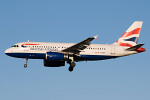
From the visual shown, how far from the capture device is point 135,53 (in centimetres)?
5791

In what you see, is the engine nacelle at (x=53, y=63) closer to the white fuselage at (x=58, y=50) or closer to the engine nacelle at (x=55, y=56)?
the white fuselage at (x=58, y=50)

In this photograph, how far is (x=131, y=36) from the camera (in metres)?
61.2

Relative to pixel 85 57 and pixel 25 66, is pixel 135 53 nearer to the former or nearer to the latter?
pixel 85 57

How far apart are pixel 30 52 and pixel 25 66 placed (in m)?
2.51

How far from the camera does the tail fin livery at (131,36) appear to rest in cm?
6031

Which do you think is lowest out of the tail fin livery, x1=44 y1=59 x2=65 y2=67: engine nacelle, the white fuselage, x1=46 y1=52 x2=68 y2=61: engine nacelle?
x1=44 y1=59 x2=65 y2=67: engine nacelle

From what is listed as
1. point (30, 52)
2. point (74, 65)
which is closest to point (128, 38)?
point (74, 65)

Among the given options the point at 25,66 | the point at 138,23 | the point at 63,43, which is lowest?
the point at 25,66

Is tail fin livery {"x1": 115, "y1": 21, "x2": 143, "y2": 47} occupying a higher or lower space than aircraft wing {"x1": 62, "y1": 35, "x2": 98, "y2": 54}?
higher

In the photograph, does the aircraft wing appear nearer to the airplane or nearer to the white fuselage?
the airplane

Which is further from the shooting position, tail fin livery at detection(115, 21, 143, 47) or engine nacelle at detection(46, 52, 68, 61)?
tail fin livery at detection(115, 21, 143, 47)

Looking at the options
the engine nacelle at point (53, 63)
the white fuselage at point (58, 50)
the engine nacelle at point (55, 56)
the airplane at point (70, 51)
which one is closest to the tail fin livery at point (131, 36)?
the airplane at point (70, 51)

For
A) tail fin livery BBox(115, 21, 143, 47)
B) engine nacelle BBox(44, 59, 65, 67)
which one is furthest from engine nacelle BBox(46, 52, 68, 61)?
tail fin livery BBox(115, 21, 143, 47)

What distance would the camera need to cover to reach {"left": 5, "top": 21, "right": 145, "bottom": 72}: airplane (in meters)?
54.9
